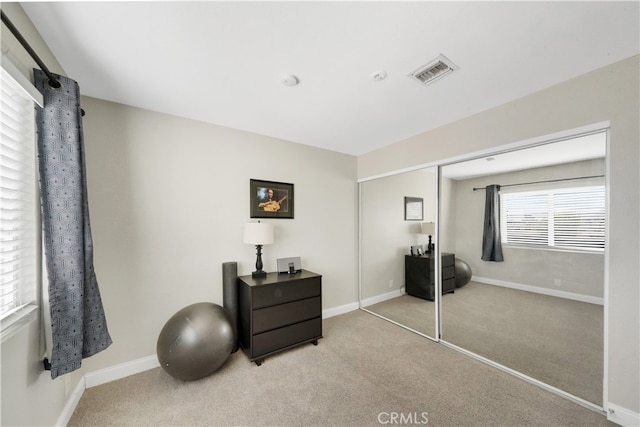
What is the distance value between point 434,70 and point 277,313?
8.24 feet

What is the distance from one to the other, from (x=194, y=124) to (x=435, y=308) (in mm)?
3350

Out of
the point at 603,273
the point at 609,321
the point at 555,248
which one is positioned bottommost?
the point at 609,321

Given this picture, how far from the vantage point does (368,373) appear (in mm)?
2088

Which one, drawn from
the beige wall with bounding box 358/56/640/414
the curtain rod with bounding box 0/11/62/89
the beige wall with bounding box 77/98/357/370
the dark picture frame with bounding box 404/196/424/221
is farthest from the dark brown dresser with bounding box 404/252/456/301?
the curtain rod with bounding box 0/11/62/89

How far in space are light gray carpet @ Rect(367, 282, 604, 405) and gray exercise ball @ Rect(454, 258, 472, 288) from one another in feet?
0.21

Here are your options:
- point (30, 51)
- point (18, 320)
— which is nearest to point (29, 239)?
point (18, 320)

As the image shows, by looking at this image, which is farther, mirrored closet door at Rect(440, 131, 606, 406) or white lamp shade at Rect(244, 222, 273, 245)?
white lamp shade at Rect(244, 222, 273, 245)

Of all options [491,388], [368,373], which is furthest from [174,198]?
[491,388]

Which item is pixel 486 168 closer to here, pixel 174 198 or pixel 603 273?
pixel 603 273

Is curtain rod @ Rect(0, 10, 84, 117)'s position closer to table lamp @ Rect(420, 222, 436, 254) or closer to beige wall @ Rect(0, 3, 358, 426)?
beige wall @ Rect(0, 3, 358, 426)

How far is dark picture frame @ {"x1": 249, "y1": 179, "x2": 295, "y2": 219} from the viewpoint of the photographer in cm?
276

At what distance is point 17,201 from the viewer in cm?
120


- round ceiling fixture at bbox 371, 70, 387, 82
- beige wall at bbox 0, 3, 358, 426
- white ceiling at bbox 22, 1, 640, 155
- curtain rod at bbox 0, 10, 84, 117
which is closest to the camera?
curtain rod at bbox 0, 10, 84, 117

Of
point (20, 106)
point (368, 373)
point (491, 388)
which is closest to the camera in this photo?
point (20, 106)
